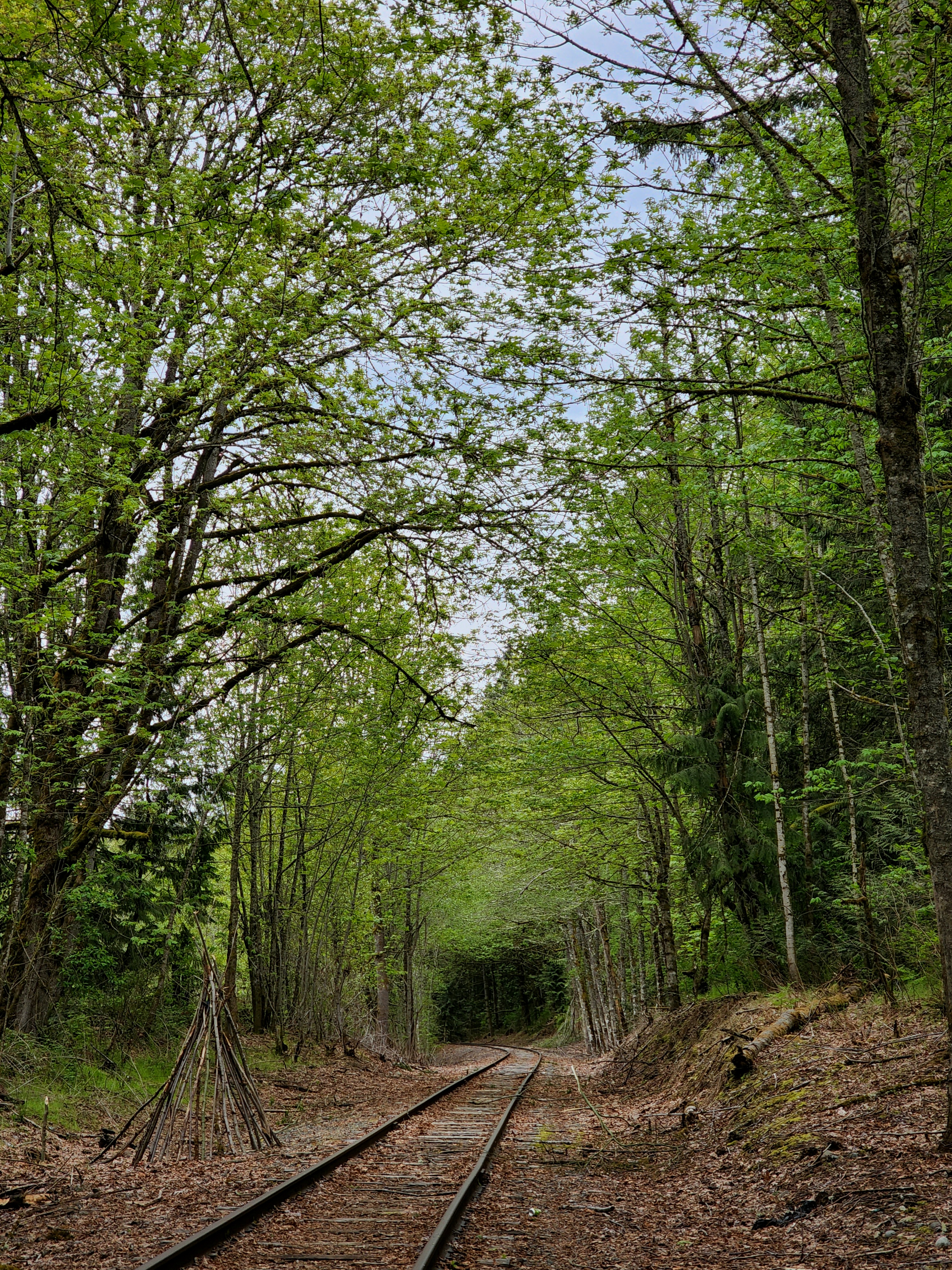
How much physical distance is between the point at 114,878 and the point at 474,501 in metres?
7.24

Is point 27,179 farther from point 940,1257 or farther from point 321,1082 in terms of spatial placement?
point 321,1082

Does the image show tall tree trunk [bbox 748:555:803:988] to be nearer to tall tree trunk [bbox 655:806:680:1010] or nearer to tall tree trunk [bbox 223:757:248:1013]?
tall tree trunk [bbox 655:806:680:1010]

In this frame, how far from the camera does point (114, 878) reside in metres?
11.9

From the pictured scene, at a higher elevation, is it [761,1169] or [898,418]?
[898,418]

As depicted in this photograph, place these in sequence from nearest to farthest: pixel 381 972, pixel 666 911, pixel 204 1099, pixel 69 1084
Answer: pixel 204 1099 → pixel 69 1084 → pixel 666 911 → pixel 381 972

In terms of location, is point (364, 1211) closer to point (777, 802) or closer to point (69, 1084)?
point (777, 802)

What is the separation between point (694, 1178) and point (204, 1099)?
4935 millimetres

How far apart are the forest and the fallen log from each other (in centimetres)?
44

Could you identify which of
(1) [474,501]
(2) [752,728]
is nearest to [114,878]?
(1) [474,501]

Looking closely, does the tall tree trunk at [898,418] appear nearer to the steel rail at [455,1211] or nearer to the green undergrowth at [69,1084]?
the steel rail at [455,1211]

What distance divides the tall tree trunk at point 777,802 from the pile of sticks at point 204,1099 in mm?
6470

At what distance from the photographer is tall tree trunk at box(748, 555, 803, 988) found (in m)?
10.6

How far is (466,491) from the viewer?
33.6 ft

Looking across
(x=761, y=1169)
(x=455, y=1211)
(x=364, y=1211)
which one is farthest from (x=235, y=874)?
(x=761, y=1169)
